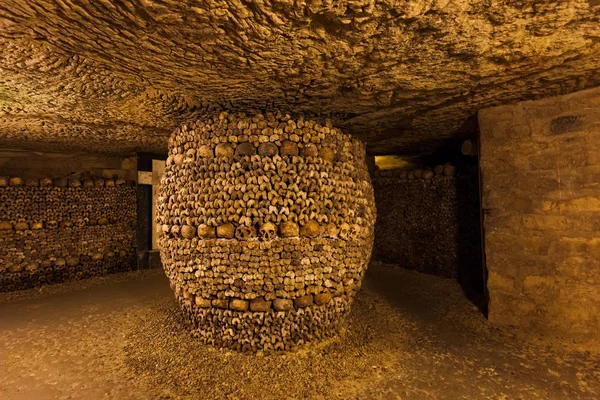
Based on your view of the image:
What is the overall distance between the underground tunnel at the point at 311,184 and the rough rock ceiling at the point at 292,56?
0.02m

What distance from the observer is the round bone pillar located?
105 inches

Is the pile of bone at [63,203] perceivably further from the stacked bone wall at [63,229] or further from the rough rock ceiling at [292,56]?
the rough rock ceiling at [292,56]

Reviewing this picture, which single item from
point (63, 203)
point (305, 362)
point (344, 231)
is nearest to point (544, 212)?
point (344, 231)

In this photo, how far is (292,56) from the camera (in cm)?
191

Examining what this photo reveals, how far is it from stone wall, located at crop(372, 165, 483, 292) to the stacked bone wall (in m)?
5.07

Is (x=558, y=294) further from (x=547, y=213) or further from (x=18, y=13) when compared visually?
(x=18, y=13)

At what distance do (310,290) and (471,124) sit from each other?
273 centimetres

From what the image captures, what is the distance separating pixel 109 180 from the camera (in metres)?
5.75

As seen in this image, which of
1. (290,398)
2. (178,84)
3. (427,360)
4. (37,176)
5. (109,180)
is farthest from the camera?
(109,180)

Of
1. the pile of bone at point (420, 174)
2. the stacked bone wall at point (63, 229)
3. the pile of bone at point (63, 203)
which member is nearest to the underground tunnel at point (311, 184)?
the pile of bone at point (420, 174)

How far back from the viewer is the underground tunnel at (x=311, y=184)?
168cm

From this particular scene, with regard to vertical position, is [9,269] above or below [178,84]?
below

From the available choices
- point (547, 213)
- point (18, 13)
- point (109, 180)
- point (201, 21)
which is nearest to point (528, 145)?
point (547, 213)

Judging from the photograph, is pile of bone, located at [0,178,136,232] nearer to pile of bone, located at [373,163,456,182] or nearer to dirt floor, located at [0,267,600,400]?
dirt floor, located at [0,267,600,400]
